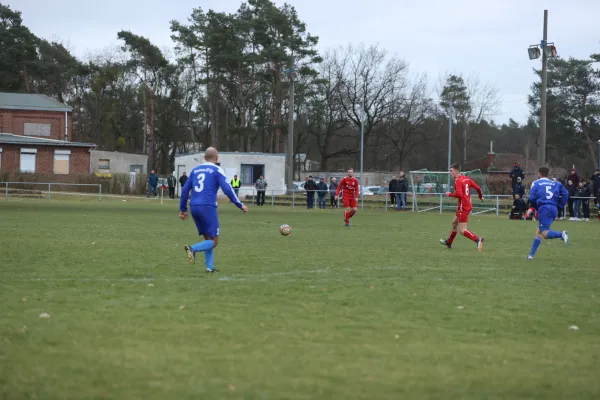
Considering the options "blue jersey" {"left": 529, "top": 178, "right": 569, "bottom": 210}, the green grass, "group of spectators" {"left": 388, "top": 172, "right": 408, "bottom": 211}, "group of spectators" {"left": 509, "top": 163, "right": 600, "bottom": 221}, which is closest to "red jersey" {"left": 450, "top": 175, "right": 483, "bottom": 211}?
"blue jersey" {"left": 529, "top": 178, "right": 569, "bottom": 210}

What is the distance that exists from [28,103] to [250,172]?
87.1 feet

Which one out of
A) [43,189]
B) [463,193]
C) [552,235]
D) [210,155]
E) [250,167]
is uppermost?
[250,167]

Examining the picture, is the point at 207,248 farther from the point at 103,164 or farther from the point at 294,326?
the point at 103,164

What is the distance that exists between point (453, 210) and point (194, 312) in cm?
3478

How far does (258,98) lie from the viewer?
237 ft

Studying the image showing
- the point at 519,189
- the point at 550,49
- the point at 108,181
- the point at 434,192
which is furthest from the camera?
the point at 108,181

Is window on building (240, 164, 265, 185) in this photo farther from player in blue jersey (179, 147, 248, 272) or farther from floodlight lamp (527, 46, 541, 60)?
player in blue jersey (179, 147, 248, 272)

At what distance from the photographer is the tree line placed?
69.1m

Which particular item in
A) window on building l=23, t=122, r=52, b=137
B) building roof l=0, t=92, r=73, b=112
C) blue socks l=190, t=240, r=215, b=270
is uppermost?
building roof l=0, t=92, r=73, b=112

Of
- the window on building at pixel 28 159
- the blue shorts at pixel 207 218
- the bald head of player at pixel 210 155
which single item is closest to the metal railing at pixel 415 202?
the window on building at pixel 28 159

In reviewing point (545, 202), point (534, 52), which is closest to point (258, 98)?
point (534, 52)

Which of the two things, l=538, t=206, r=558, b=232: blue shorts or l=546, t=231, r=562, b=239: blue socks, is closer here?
l=538, t=206, r=558, b=232: blue shorts

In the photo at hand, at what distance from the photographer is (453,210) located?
41875 mm

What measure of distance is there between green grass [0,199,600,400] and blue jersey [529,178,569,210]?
4.35 feet
